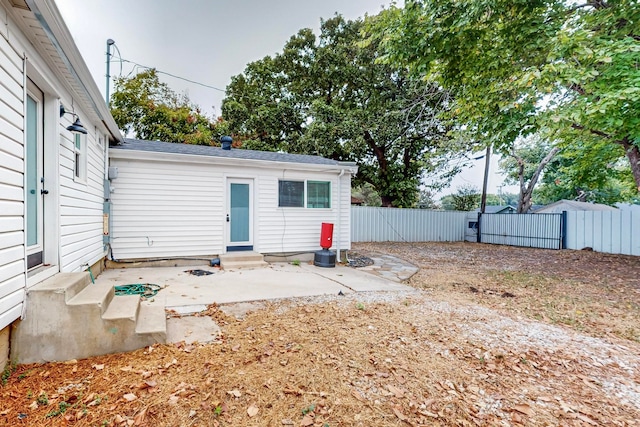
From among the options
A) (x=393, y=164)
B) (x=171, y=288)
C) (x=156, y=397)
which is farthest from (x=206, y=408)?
(x=393, y=164)

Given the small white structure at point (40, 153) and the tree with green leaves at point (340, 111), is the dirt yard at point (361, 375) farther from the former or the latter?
the tree with green leaves at point (340, 111)

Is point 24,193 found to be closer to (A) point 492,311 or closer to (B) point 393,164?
(A) point 492,311

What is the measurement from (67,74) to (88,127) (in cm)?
156

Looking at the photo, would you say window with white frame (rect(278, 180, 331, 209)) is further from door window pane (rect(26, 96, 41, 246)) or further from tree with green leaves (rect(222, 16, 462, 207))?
tree with green leaves (rect(222, 16, 462, 207))

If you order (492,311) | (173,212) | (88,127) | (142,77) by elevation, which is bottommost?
(492,311)

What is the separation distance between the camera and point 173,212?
6465 mm

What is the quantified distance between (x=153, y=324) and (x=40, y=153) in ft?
6.58

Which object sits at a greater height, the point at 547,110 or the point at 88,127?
the point at 547,110

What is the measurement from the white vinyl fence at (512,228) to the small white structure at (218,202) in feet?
18.7

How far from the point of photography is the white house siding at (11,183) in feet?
6.82

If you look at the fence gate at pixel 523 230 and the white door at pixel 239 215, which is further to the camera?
the fence gate at pixel 523 230

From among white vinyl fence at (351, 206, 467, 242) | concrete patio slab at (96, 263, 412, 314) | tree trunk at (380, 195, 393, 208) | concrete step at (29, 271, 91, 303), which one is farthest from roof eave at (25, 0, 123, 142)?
tree trunk at (380, 195, 393, 208)

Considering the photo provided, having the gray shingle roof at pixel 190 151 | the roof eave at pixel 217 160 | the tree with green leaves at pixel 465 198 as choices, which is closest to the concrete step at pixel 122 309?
the roof eave at pixel 217 160

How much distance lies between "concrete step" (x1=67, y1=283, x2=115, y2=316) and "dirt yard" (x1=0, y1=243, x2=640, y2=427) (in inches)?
17.4
